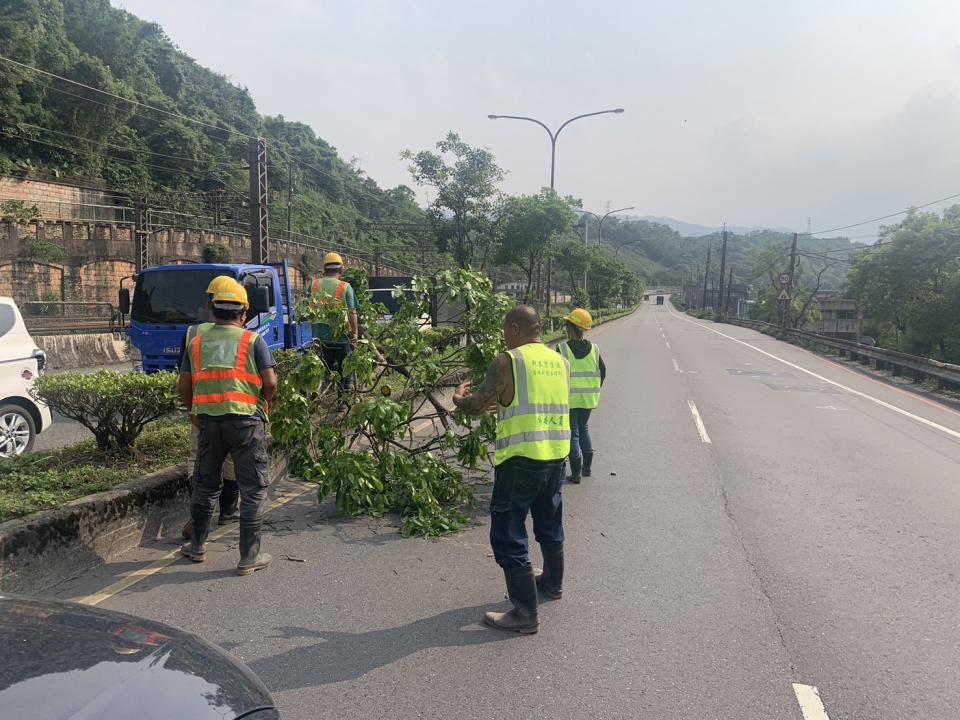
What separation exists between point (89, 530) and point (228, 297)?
68.5 inches

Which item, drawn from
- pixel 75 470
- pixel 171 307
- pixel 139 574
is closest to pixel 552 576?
pixel 139 574

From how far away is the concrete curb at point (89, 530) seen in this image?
158 inches

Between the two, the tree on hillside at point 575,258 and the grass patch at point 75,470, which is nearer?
the grass patch at point 75,470

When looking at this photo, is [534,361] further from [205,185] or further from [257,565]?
[205,185]

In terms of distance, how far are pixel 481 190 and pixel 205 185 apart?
36.6 m

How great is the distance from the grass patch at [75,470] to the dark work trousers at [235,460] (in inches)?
34.5

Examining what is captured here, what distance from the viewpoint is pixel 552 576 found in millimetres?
4199

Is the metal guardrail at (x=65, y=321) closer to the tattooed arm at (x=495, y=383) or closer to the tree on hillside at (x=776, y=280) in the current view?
the tattooed arm at (x=495, y=383)

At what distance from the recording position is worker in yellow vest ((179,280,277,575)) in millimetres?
4465

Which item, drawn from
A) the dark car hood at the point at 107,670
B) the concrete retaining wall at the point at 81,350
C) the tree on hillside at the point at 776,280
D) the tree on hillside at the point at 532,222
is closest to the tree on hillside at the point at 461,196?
the tree on hillside at the point at 532,222

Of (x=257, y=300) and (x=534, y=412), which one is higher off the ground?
(x=257, y=300)

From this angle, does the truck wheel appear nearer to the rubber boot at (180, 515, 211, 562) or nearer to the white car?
the white car

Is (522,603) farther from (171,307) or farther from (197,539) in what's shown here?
(171,307)

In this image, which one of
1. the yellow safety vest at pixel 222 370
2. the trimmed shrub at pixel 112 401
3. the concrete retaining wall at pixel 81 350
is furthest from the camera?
the concrete retaining wall at pixel 81 350
